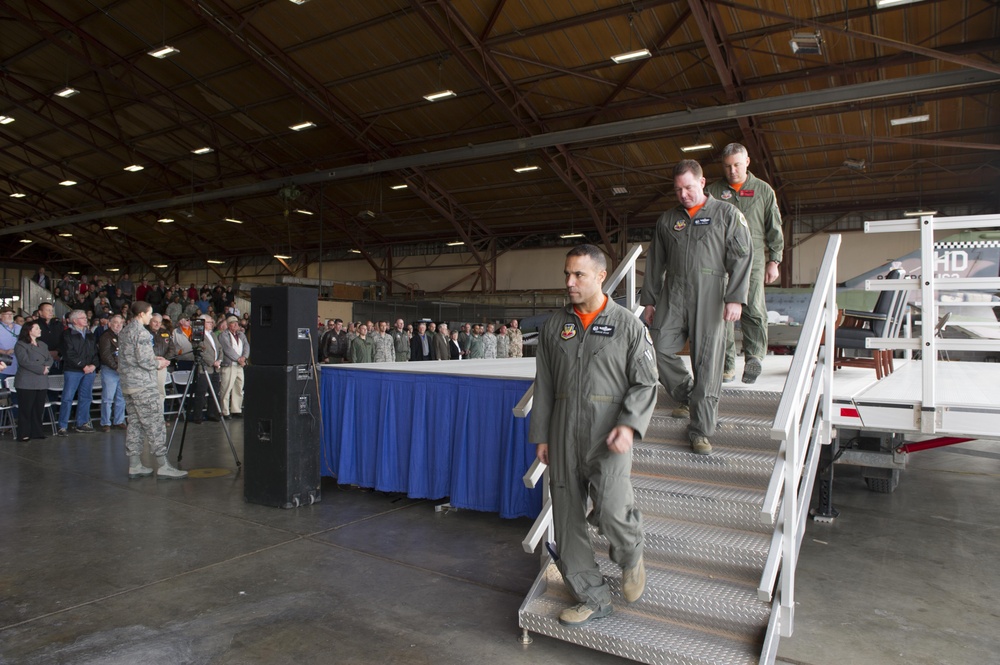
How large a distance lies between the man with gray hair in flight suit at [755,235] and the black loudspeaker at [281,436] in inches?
147

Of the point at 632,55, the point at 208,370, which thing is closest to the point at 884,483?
the point at 208,370

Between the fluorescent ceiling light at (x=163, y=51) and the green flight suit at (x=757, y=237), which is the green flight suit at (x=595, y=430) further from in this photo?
the fluorescent ceiling light at (x=163, y=51)

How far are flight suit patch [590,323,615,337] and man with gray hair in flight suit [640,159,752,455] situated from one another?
0.88 meters

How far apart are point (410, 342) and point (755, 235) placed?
13592 millimetres

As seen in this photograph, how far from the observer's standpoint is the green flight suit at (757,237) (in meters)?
4.27

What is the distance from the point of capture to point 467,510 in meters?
5.73

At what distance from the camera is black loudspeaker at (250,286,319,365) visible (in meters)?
5.61

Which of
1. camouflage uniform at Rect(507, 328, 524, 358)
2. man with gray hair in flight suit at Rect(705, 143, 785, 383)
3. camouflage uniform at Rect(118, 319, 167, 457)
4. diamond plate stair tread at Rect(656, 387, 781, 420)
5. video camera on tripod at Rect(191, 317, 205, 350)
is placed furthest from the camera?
camouflage uniform at Rect(507, 328, 524, 358)

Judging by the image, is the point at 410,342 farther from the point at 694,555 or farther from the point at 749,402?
the point at 694,555

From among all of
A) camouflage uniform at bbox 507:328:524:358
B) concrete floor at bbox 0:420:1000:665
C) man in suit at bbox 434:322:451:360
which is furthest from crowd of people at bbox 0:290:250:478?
camouflage uniform at bbox 507:328:524:358

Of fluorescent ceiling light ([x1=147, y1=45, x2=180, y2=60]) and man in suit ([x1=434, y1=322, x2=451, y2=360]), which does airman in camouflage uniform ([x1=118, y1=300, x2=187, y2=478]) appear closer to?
man in suit ([x1=434, y1=322, x2=451, y2=360])

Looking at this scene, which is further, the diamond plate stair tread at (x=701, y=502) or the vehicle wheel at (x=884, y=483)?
the vehicle wheel at (x=884, y=483)

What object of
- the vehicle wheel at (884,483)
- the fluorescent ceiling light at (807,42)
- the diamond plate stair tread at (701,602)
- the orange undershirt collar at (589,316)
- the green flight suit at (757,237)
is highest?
the fluorescent ceiling light at (807,42)

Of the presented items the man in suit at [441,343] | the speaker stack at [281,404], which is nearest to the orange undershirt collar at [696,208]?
the speaker stack at [281,404]
